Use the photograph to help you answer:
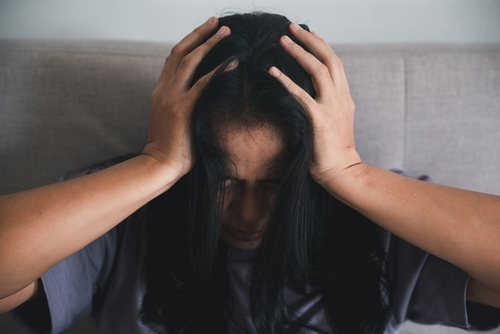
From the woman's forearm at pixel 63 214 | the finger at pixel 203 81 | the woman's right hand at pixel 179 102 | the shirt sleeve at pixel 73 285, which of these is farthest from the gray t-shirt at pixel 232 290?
the finger at pixel 203 81

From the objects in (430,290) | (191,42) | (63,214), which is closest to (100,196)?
(63,214)

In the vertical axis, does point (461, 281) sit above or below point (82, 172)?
below

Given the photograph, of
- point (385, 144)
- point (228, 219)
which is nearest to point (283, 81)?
point (228, 219)

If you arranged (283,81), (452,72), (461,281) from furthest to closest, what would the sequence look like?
(452,72), (461,281), (283,81)

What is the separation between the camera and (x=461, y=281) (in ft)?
2.53

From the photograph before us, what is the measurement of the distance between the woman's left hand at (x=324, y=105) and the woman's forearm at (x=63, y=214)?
235mm

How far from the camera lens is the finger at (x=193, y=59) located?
0.72 meters

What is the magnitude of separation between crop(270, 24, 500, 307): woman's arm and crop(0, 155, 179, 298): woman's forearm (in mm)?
251

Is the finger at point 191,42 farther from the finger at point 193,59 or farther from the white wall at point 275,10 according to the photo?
the white wall at point 275,10

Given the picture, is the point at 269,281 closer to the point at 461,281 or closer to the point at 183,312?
the point at 183,312

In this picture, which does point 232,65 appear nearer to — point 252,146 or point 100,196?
point 252,146

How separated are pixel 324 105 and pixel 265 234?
24 cm

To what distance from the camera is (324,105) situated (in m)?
0.70

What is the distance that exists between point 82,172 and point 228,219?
29 cm
